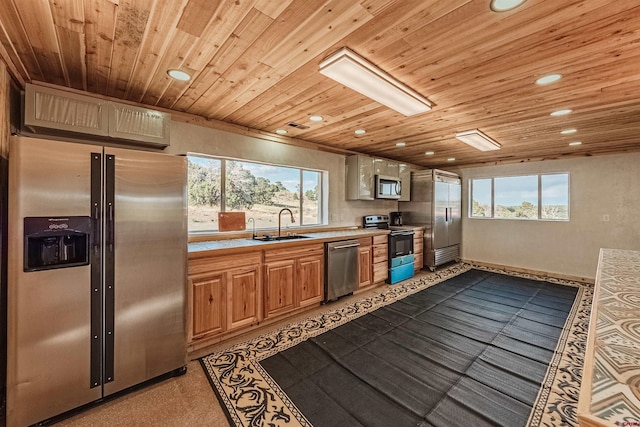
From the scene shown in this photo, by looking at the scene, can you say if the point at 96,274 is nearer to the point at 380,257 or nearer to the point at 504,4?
the point at 504,4

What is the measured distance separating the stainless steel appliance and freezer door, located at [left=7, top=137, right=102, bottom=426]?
4.12 m

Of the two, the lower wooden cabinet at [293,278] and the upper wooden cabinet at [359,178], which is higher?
the upper wooden cabinet at [359,178]

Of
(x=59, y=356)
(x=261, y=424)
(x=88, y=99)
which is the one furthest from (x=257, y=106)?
(x=261, y=424)

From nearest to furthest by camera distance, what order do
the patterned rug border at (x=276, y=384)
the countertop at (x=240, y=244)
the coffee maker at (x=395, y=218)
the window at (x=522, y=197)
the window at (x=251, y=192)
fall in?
the patterned rug border at (x=276, y=384) < the countertop at (x=240, y=244) < the window at (x=251, y=192) < the window at (x=522, y=197) < the coffee maker at (x=395, y=218)

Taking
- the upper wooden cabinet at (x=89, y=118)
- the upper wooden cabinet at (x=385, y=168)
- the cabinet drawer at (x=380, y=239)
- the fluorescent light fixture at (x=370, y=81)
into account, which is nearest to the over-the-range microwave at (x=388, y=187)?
the upper wooden cabinet at (x=385, y=168)

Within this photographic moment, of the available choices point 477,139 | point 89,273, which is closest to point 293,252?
point 89,273

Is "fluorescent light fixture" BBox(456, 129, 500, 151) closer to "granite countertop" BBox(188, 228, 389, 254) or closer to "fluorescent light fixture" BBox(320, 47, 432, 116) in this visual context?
"fluorescent light fixture" BBox(320, 47, 432, 116)

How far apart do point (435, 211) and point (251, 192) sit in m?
3.90

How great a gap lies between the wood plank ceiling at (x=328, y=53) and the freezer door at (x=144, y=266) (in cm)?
75

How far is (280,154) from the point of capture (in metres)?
4.04

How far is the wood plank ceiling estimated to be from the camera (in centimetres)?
146

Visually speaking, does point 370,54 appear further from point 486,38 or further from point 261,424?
point 261,424

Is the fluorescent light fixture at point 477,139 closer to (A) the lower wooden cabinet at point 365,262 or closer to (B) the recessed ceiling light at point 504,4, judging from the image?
(A) the lower wooden cabinet at point 365,262

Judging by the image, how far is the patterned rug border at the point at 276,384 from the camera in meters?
1.80
